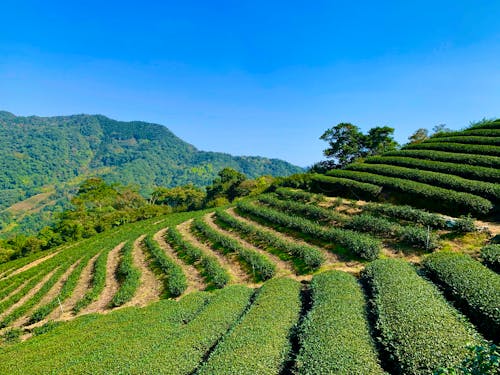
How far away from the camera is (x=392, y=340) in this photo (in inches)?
358

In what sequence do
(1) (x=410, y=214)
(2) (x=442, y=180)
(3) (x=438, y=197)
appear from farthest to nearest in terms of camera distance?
(2) (x=442, y=180)
(3) (x=438, y=197)
(1) (x=410, y=214)

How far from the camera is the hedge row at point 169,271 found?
20.4 metres

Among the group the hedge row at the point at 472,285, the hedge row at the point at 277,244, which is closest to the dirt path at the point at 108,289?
the hedge row at the point at 277,244

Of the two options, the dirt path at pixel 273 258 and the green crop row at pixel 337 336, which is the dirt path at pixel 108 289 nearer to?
the dirt path at pixel 273 258

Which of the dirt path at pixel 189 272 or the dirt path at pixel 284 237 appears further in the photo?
the dirt path at pixel 189 272

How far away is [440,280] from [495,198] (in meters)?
13.6

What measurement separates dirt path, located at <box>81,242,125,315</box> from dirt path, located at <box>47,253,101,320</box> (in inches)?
62.4

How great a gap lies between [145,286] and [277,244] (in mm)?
12036

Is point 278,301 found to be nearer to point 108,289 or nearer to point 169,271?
point 169,271

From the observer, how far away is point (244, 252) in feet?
76.9

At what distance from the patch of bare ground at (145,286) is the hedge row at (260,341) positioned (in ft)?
36.5

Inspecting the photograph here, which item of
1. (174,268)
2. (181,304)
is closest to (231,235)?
(174,268)

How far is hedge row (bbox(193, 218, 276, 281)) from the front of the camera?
65.6ft

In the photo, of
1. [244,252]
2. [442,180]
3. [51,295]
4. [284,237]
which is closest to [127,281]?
[51,295]
